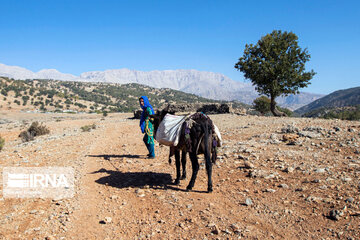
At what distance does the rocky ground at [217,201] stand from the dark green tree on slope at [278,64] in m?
16.7

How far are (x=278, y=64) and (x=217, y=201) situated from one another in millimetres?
22272

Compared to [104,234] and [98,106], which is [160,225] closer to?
[104,234]

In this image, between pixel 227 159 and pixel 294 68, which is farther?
pixel 294 68

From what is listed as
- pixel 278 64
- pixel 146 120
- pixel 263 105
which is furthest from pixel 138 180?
pixel 263 105

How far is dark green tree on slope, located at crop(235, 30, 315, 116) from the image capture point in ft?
79.6

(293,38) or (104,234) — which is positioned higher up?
(293,38)

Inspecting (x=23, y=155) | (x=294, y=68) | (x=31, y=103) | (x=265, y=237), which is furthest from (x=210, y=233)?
(x=31, y=103)

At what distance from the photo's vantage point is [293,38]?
24656 mm

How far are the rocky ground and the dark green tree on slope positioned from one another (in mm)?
16731

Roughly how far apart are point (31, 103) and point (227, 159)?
215 ft

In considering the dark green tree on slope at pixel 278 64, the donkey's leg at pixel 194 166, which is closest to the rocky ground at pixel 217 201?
the donkey's leg at pixel 194 166

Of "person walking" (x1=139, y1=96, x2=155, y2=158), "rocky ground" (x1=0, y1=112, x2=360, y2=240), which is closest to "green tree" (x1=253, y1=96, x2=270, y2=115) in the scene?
"rocky ground" (x1=0, y1=112, x2=360, y2=240)

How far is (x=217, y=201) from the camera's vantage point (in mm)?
5293

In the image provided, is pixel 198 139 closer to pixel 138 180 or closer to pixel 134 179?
pixel 138 180
